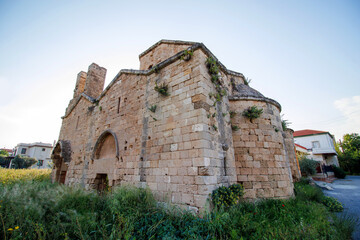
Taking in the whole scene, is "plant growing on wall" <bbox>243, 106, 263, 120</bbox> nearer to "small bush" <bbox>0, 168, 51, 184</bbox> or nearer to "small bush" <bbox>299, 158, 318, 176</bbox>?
"small bush" <bbox>0, 168, 51, 184</bbox>

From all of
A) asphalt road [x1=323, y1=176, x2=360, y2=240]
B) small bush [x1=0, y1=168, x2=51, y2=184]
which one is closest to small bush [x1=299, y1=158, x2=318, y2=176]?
asphalt road [x1=323, y1=176, x2=360, y2=240]

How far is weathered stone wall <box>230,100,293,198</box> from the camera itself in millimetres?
5352

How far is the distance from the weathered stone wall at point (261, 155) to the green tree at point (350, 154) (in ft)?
102

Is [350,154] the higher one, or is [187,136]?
[350,154]

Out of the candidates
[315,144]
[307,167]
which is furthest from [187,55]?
[315,144]

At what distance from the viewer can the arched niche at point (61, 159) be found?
962cm

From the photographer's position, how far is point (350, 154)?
2666 cm

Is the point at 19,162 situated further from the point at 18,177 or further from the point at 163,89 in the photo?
the point at 163,89

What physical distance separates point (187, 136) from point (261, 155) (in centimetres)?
296

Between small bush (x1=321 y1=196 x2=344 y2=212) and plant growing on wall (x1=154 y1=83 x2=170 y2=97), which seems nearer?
plant growing on wall (x1=154 y1=83 x2=170 y2=97)

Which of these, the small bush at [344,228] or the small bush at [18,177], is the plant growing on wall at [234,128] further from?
the small bush at [18,177]

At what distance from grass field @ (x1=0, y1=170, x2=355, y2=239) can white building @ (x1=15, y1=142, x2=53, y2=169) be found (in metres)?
38.3

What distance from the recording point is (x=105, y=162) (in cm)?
706

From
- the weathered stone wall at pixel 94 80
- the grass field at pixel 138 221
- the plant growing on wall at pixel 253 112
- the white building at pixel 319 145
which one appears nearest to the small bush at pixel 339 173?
the white building at pixel 319 145
